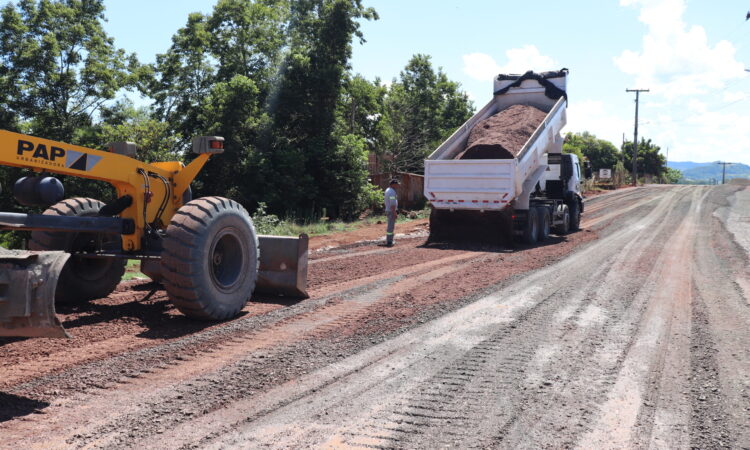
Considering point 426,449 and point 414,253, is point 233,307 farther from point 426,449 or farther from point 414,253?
point 414,253

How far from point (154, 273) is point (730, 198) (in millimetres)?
34856

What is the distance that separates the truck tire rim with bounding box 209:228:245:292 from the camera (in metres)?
6.77

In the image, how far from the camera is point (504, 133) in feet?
53.8

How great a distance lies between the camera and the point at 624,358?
5676mm

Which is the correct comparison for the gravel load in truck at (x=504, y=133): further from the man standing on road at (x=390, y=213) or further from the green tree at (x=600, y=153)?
the green tree at (x=600, y=153)

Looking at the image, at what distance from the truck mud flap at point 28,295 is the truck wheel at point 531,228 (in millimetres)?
13264

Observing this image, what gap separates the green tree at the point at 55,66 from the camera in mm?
26094

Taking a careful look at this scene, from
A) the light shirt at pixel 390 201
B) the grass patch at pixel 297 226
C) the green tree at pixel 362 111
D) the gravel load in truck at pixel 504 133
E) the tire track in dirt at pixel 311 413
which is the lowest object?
the tire track in dirt at pixel 311 413

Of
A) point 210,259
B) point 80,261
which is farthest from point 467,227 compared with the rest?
point 80,261

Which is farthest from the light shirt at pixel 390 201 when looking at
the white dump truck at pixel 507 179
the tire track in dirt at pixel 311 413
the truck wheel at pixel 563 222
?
the tire track in dirt at pixel 311 413

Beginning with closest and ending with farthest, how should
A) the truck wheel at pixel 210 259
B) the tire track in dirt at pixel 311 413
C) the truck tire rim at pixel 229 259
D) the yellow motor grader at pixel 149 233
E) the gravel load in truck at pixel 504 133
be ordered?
the tire track in dirt at pixel 311 413 < the yellow motor grader at pixel 149 233 < the truck wheel at pixel 210 259 < the truck tire rim at pixel 229 259 < the gravel load in truck at pixel 504 133

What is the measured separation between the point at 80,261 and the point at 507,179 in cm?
1053

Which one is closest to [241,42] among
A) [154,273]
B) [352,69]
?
[352,69]

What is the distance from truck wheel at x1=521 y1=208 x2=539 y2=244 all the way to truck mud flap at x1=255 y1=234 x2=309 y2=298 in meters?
9.31
